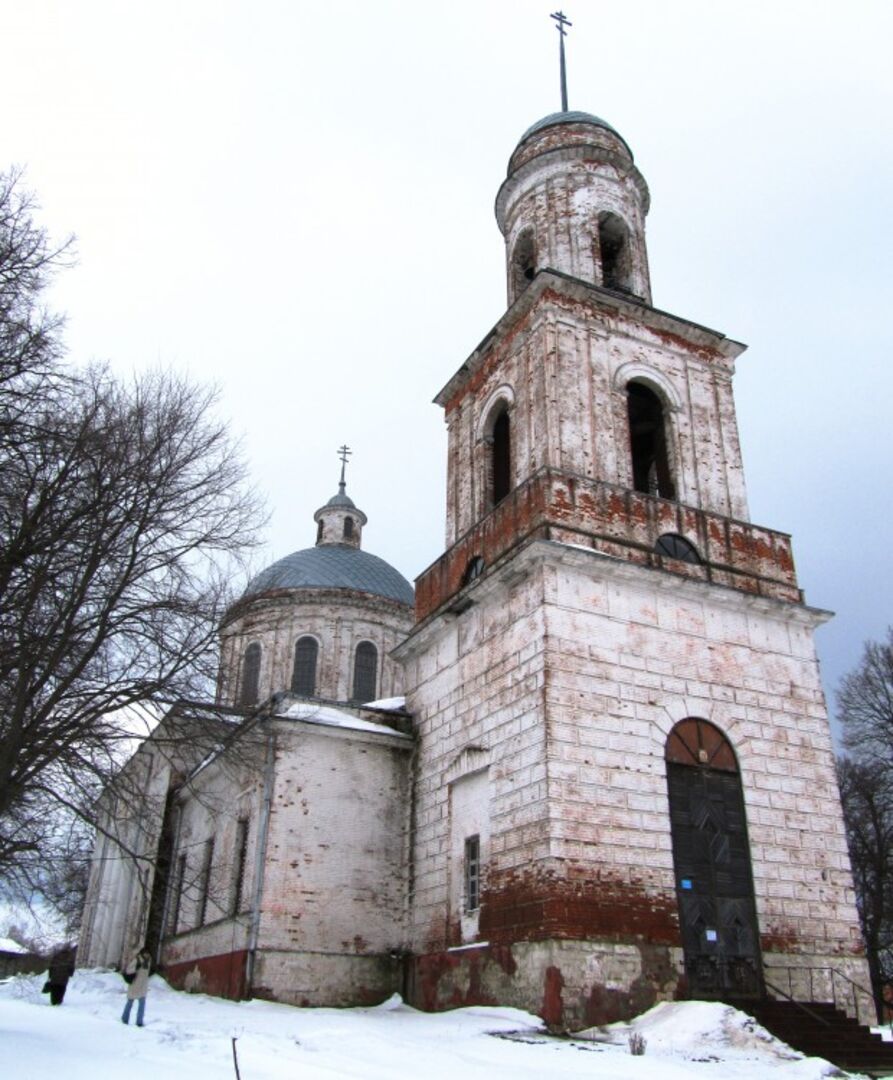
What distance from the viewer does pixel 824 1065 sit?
11.5m

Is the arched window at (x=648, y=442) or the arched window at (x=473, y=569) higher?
the arched window at (x=648, y=442)

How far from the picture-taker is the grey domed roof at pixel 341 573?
29.7 m

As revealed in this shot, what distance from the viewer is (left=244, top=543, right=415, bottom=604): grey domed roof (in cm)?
2970

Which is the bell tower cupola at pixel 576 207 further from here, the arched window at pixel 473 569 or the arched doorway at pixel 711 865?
the arched doorway at pixel 711 865

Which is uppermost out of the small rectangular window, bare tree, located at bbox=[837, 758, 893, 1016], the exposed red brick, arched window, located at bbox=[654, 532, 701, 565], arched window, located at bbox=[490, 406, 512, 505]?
arched window, located at bbox=[490, 406, 512, 505]

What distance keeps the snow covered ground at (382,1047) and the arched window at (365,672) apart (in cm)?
1317

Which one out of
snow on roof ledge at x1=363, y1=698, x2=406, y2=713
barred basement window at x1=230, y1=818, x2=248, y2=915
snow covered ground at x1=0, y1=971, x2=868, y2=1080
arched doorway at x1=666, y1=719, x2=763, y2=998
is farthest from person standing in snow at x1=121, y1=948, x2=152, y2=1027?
arched doorway at x1=666, y1=719, x2=763, y2=998

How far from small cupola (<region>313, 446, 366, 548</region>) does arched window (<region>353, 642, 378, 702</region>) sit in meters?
5.24

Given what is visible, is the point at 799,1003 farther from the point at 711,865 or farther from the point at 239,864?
the point at 239,864

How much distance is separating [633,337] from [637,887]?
10698 millimetres

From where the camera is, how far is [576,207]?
21.8 metres

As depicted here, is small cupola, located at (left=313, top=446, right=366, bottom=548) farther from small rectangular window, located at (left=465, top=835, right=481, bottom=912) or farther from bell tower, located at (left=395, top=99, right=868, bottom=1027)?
small rectangular window, located at (left=465, top=835, right=481, bottom=912)

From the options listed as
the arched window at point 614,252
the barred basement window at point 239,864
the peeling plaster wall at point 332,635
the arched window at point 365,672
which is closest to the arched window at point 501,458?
the arched window at point 614,252

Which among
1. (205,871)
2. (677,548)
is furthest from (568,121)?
(205,871)
